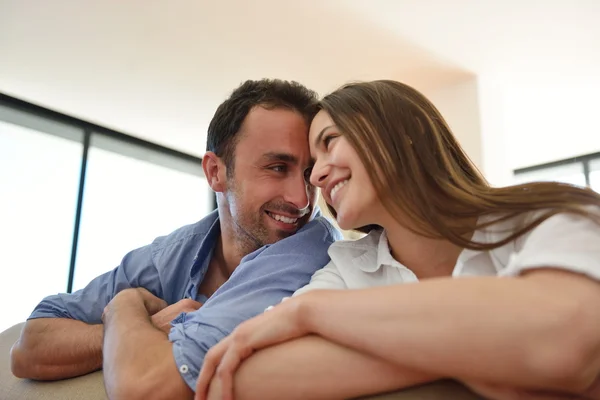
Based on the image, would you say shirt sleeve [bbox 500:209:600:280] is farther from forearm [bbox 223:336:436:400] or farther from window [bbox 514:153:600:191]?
window [bbox 514:153:600:191]

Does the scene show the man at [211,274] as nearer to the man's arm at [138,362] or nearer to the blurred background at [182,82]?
the man's arm at [138,362]

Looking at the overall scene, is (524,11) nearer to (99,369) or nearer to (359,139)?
(359,139)

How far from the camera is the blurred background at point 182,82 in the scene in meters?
2.88

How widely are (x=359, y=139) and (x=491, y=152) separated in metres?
2.84

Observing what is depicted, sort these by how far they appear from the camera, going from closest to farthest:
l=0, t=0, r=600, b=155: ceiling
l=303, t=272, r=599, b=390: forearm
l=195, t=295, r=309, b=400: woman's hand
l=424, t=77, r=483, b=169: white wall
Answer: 1. l=303, t=272, r=599, b=390: forearm
2. l=195, t=295, r=309, b=400: woman's hand
3. l=0, t=0, r=600, b=155: ceiling
4. l=424, t=77, r=483, b=169: white wall

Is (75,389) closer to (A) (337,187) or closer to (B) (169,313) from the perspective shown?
(B) (169,313)

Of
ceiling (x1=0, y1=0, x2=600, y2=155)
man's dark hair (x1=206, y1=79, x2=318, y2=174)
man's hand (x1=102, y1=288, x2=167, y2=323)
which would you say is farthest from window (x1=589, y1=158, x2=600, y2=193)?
man's hand (x1=102, y1=288, x2=167, y2=323)

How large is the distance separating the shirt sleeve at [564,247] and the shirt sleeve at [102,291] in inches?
40.0

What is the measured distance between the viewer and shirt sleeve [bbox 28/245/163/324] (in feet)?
4.21

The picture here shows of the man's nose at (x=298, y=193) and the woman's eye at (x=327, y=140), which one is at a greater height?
the woman's eye at (x=327, y=140)

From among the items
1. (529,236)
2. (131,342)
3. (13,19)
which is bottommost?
(131,342)

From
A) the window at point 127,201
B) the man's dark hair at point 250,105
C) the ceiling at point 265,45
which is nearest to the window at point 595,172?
the ceiling at point 265,45

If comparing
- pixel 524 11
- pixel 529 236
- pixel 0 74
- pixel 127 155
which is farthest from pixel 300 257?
pixel 127 155

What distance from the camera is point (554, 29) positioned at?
301 cm
